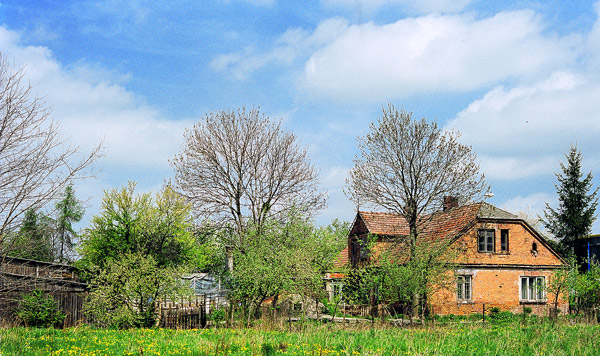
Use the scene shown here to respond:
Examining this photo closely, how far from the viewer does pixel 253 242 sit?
98.4ft

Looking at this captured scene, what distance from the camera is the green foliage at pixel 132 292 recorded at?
21.4 m

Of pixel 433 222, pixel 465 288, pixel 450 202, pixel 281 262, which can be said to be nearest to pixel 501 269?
pixel 465 288

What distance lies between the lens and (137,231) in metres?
35.6

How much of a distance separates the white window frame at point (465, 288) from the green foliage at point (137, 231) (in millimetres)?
18101

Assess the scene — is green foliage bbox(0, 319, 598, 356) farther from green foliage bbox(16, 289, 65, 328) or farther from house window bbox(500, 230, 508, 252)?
house window bbox(500, 230, 508, 252)

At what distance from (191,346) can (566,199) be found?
49398mm

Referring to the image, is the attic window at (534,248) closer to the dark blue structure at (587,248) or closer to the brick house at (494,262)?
the brick house at (494,262)

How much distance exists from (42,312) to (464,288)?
→ 86.2 ft

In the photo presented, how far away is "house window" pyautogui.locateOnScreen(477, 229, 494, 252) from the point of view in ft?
127

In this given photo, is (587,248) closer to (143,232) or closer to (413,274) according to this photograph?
(413,274)

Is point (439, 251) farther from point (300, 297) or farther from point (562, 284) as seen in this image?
point (562, 284)

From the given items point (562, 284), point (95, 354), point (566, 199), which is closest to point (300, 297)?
point (95, 354)

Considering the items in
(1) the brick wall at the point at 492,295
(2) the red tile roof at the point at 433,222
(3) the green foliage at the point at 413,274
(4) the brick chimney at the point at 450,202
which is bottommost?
(1) the brick wall at the point at 492,295

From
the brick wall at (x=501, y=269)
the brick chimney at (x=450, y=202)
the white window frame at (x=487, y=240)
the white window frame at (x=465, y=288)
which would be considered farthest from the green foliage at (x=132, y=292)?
the white window frame at (x=487, y=240)
